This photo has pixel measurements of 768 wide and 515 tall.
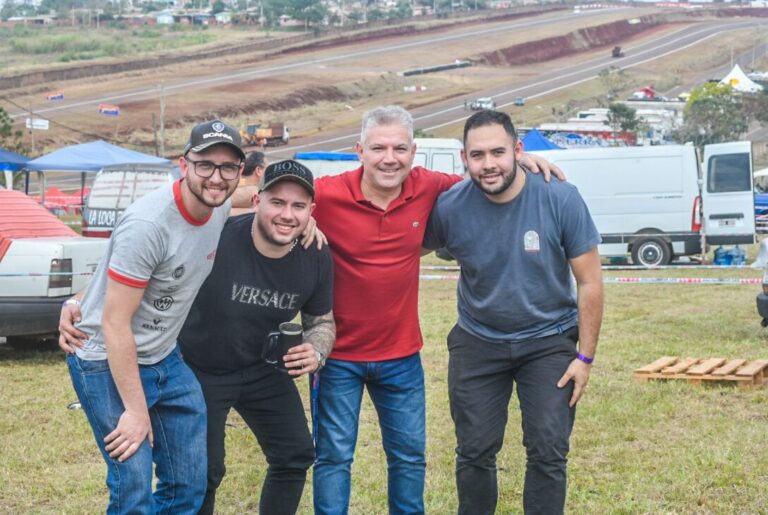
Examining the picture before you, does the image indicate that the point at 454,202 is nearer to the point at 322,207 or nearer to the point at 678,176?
the point at 322,207

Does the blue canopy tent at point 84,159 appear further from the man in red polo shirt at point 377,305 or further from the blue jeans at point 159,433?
the blue jeans at point 159,433

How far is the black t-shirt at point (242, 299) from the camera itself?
488 centimetres

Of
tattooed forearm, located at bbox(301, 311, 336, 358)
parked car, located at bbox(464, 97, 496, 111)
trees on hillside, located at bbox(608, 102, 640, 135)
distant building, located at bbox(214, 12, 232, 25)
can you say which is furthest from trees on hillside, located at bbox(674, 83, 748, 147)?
distant building, located at bbox(214, 12, 232, 25)

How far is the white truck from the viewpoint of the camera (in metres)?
22.7

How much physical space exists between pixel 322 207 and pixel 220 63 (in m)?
106

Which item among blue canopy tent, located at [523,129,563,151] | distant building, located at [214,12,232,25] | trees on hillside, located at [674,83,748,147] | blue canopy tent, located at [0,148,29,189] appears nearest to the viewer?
blue canopy tent, located at [523,129,563,151]

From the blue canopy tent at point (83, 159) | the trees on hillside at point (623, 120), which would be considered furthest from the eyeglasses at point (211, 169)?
the trees on hillside at point (623, 120)

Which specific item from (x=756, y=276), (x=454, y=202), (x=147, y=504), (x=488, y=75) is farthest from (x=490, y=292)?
(x=488, y=75)

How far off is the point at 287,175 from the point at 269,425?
3.82ft

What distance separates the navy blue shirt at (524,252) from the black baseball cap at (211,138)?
4.03 ft

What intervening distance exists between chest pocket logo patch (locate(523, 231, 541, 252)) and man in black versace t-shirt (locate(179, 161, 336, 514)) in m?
0.89

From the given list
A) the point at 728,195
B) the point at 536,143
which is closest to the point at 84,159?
the point at 536,143

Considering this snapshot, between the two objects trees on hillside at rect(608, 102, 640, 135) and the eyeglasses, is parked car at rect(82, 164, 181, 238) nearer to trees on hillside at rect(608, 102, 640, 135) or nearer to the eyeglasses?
the eyeglasses

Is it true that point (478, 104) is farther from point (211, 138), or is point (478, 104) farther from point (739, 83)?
point (211, 138)
